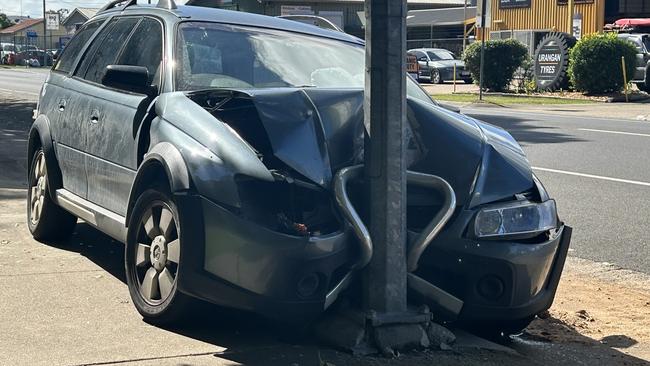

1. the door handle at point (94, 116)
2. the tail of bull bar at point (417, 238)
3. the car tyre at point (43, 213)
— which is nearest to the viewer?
the tail of bull bar at point (417, 238)

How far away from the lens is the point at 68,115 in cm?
637

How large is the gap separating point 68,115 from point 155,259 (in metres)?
2.03

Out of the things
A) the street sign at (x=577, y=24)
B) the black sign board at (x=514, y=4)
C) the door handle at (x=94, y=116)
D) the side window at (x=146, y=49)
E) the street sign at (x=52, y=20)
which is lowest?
the door handle at (x=94, y=116)

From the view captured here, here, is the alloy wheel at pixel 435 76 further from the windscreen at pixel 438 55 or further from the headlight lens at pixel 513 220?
the headlight lens at pixel 513 220

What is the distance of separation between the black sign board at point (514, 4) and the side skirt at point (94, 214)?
42.3 m

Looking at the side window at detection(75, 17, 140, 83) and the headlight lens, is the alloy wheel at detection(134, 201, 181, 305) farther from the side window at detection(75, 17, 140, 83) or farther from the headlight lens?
the side window at detection(75, 17, 140, 83)

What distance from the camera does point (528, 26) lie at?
4612cm

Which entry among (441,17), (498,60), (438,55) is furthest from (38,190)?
(441,17)

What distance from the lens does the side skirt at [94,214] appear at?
539cm

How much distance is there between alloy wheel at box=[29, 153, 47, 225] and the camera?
262 inches

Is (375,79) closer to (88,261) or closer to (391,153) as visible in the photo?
(391,153)

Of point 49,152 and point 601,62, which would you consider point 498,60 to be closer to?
point 601,62

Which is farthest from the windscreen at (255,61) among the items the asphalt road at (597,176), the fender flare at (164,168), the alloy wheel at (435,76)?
the alloy wheel at (435,76)

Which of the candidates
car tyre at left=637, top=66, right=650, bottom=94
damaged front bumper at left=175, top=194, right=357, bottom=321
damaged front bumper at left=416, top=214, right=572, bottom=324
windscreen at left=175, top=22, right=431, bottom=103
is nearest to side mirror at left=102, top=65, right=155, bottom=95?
windscreen at left=175, top=22, right=431, bottom=103
